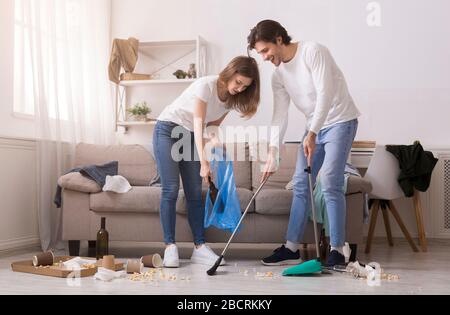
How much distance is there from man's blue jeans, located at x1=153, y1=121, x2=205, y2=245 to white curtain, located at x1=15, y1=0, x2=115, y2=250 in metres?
1.15

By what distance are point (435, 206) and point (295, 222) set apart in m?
1.88

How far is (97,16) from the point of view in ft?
15.4

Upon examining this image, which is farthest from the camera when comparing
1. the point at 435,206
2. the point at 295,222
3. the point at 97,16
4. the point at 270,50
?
the point at 97,16

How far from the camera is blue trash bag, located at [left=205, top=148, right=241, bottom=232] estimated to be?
3.26 meters

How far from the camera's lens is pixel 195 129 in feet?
9.55

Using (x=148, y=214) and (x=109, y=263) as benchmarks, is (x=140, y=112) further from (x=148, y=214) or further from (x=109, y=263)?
(x=109, y=263)

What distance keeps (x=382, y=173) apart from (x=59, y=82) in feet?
7.97

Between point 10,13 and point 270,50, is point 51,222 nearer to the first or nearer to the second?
point 10,13

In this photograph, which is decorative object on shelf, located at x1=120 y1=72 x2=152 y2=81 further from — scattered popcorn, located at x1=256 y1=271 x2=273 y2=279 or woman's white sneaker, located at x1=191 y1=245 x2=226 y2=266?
scattered popcorn, located at x1=256 y1=271 x2=273 y2=279

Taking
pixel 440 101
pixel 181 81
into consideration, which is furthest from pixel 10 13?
pixel 440 101

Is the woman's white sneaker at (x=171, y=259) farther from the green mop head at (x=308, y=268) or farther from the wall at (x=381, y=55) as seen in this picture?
the wall at (x=381, y=55)

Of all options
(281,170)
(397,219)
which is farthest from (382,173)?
(281,170)
